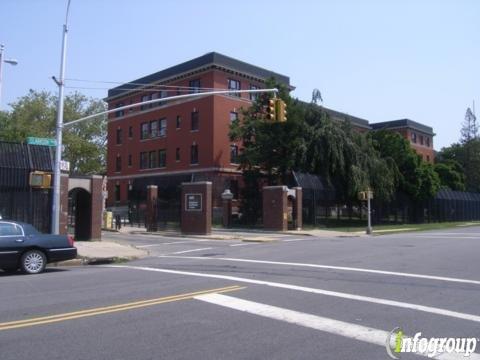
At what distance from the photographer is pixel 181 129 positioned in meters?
53.6

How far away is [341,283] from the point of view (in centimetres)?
1152

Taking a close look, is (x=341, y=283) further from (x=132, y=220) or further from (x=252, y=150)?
(x=132, y=220)

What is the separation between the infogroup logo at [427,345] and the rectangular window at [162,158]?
5000 cm

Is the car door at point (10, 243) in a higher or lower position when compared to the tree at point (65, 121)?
lower

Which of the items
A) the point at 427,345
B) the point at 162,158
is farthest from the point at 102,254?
the point at 162,158

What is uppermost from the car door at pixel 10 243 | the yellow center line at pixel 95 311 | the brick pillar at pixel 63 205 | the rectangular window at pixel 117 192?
the rectangular window at pixel 117 192

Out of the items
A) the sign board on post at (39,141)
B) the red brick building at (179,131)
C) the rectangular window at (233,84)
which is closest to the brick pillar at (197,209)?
the red brick building at (179,131)

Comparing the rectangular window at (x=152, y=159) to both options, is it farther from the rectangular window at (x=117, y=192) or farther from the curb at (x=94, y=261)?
the curb at (x=94, y=261)

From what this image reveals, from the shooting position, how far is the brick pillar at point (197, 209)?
113 ft

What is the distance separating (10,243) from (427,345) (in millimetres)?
11657

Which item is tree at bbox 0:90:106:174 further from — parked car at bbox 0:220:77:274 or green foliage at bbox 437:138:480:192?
green foliage at bbox 437:138:480:192

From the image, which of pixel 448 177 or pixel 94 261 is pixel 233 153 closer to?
pixel 94 261

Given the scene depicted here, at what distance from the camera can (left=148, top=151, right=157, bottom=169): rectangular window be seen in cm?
5756

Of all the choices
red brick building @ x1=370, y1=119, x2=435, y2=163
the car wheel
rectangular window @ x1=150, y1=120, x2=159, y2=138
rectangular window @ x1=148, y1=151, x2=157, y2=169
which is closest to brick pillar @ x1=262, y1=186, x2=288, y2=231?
rectangular window @ x1=148, y1=151, x2=157, y2=169
